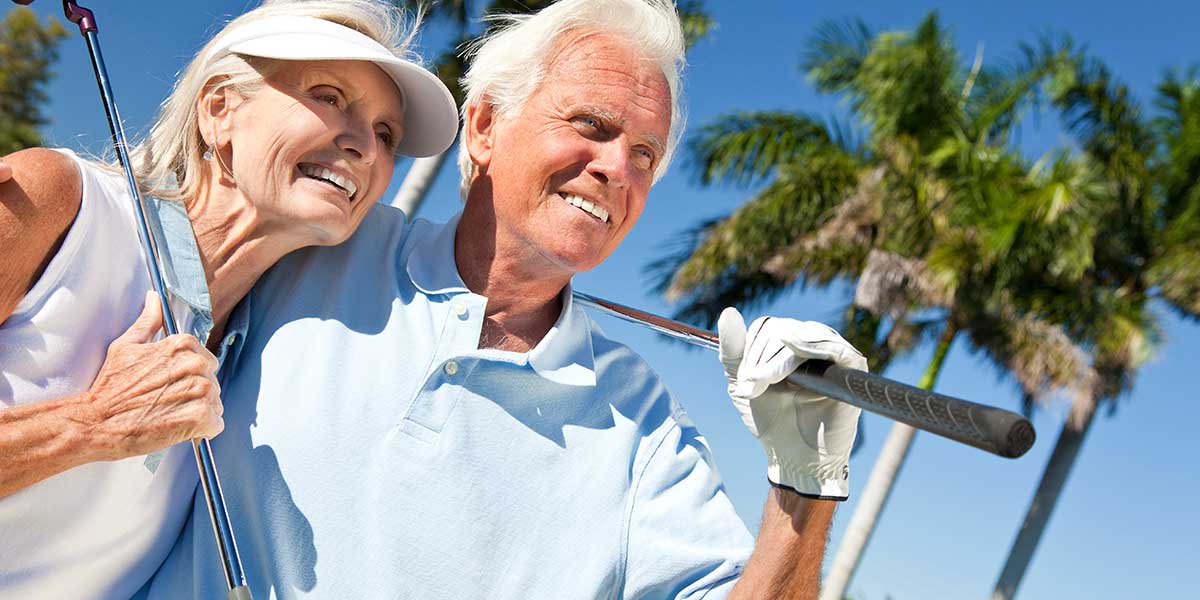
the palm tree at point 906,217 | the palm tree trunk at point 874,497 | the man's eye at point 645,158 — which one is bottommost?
the palm tree trunk at point 874,497

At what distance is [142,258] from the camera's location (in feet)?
7.36

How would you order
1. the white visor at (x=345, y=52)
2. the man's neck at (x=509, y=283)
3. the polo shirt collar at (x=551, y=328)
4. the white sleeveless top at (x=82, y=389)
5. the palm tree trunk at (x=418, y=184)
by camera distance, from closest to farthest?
the white sleeveless top at (x=82, y=389), the white visor at (x=345, y=52), the polo shirt collar at (x=551, y=328), the man's neck at (x=509, y=283), the palm tree trunk at (x=418, y=184)

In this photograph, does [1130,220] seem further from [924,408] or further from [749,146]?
[924,408]

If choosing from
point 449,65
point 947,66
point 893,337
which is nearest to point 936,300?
point 893,337

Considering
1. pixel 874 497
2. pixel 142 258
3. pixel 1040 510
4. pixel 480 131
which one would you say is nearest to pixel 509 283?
pixel 480 131

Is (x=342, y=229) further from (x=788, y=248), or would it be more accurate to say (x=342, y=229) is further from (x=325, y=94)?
(x=788, y=248)

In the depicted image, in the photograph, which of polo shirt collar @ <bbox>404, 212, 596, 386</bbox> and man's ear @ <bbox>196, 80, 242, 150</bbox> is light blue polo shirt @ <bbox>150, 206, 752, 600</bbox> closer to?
polo shirt collar @ <bbox>404, 212, 596, 386</bbox>

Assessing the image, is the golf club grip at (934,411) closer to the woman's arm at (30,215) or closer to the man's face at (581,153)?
the man's face at (581,153)

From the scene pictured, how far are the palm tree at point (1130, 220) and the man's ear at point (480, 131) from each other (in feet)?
47.3

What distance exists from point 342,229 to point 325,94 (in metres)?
0.27

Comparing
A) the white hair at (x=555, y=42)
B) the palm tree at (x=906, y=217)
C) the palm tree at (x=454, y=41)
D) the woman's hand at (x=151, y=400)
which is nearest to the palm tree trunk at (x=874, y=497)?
the palm tree at (x=906, y=217)

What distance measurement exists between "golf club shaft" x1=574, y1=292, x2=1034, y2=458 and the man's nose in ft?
2.35

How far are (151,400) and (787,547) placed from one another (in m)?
1.22

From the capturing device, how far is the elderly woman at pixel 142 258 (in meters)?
2.00
